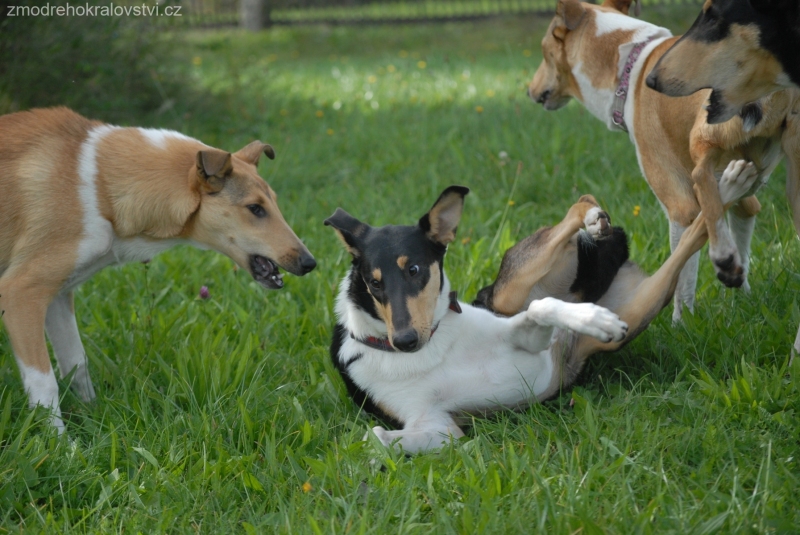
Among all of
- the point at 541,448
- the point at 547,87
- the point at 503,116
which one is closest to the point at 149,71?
the point at 503,116

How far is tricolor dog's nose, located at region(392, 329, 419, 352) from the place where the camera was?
10.1 ft

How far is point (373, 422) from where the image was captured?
3445 millimetres

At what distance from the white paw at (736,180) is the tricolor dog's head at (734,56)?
0.80 feet

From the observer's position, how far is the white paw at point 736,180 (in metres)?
3.29

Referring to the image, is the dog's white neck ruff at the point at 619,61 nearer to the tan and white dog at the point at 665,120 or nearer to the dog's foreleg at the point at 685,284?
the tan and white dog at the point at 665,120

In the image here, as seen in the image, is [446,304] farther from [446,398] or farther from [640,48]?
[640,48]

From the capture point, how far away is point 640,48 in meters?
4.19

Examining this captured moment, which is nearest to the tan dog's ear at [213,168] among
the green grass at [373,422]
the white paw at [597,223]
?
the green grass at [373,422]

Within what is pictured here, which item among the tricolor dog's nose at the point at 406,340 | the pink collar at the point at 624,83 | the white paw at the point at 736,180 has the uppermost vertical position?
the pink collar at the point at 624,83

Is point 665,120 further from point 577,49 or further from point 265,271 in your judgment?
point 265,271

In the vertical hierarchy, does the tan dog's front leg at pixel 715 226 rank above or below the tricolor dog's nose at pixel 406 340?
above

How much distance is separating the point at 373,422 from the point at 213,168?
1346 mm

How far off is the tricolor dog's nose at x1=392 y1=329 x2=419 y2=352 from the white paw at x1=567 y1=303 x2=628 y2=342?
61 cm

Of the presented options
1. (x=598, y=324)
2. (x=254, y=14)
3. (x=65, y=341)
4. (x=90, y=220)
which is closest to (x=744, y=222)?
(x=598, y=324)
